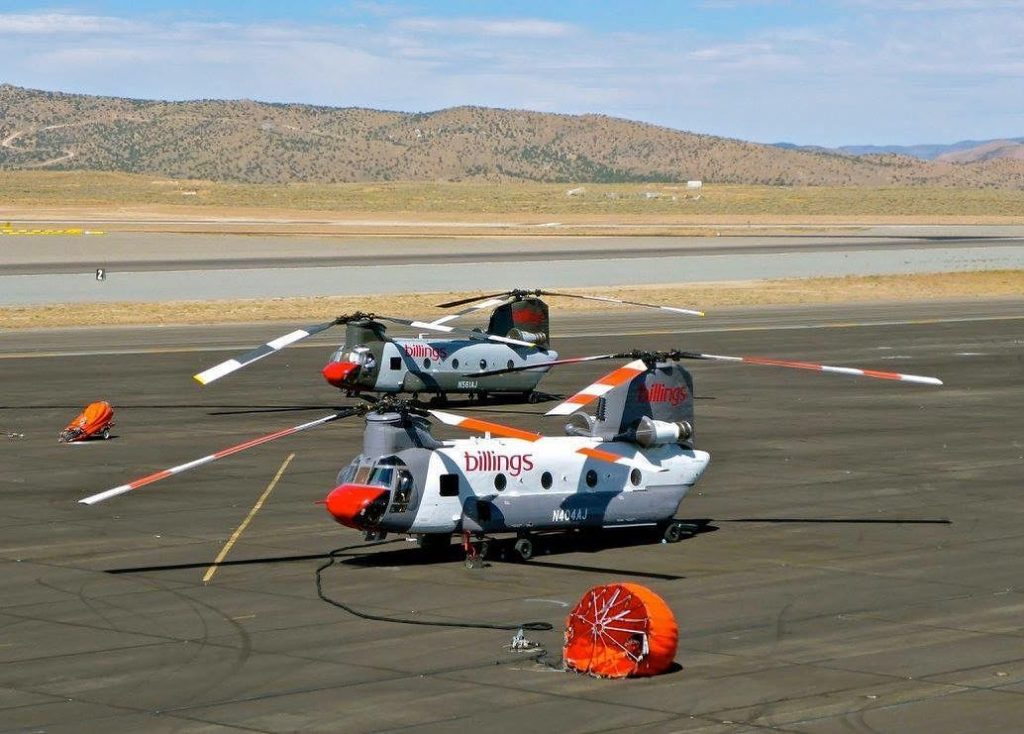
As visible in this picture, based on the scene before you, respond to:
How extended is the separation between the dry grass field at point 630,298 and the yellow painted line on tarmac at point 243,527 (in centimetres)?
4440

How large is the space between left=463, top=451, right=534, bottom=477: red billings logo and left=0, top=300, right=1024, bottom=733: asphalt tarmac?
1769 mm

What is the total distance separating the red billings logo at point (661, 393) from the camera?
106 feet

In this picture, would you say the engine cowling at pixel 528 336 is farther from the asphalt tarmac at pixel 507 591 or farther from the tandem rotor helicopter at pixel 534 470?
the tandem rotor helicopter at pixel 534 470

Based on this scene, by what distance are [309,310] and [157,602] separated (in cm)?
6243

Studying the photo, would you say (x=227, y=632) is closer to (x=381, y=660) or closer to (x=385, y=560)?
(x=381, y=660)

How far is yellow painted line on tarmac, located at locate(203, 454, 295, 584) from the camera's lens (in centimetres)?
3006

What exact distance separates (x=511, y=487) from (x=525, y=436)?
219 centimetres

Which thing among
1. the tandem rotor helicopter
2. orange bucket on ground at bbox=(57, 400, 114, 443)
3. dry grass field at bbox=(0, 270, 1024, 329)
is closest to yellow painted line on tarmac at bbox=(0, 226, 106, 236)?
dry grass field at bbox=(0, 270, 1024, 329)

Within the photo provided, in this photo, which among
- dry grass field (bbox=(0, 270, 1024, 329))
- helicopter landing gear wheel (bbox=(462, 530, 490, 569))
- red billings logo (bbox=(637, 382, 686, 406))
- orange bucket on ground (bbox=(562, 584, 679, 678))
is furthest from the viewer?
dry grass field (bbox=(0, 270, 1024, 329))

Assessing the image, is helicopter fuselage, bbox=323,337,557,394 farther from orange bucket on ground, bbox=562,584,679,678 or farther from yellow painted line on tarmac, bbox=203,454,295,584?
orange bucket on ground, bbox=562,584,679,678

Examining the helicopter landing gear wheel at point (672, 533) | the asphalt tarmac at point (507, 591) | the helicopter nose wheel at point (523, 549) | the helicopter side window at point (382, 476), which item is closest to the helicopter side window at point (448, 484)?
the helicopter side window at point (382, 476)

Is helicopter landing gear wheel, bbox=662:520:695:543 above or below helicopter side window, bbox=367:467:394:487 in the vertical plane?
below

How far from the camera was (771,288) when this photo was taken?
4158 inches

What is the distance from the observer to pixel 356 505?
2841 centimetres
